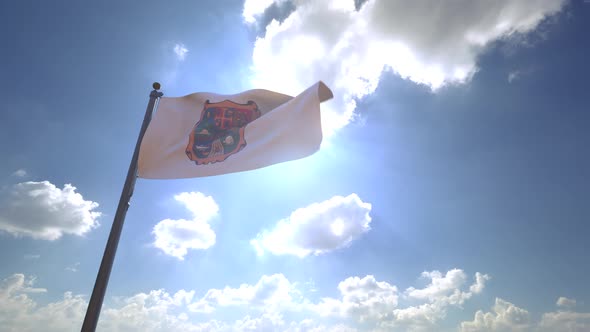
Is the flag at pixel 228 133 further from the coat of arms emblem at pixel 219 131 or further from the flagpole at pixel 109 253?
the flagpole at pixel 109 253

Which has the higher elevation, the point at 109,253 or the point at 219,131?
the point at 219,131

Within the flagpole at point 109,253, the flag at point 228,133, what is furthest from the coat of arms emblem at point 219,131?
the flagpole at point 109,253

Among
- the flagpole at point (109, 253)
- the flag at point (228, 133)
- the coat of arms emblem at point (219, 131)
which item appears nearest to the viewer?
the flagpole at point (109, 253)

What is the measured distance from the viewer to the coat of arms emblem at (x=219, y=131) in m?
10.8

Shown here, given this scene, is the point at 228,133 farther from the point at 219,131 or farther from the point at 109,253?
the point at 109,253

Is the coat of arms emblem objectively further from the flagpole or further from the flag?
the flagpole

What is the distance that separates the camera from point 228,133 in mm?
11211

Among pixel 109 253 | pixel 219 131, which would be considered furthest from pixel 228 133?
pixel 109 253

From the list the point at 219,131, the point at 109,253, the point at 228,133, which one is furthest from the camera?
the point at 219,131

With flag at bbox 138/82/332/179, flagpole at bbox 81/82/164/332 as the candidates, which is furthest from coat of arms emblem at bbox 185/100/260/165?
flagpole at bbox 81/82/164/332

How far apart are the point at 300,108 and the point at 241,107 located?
3158 mm

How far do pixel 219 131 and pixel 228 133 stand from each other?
14.0 inches

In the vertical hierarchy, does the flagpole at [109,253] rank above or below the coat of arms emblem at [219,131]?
below

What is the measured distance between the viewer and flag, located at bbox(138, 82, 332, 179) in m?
9.41
